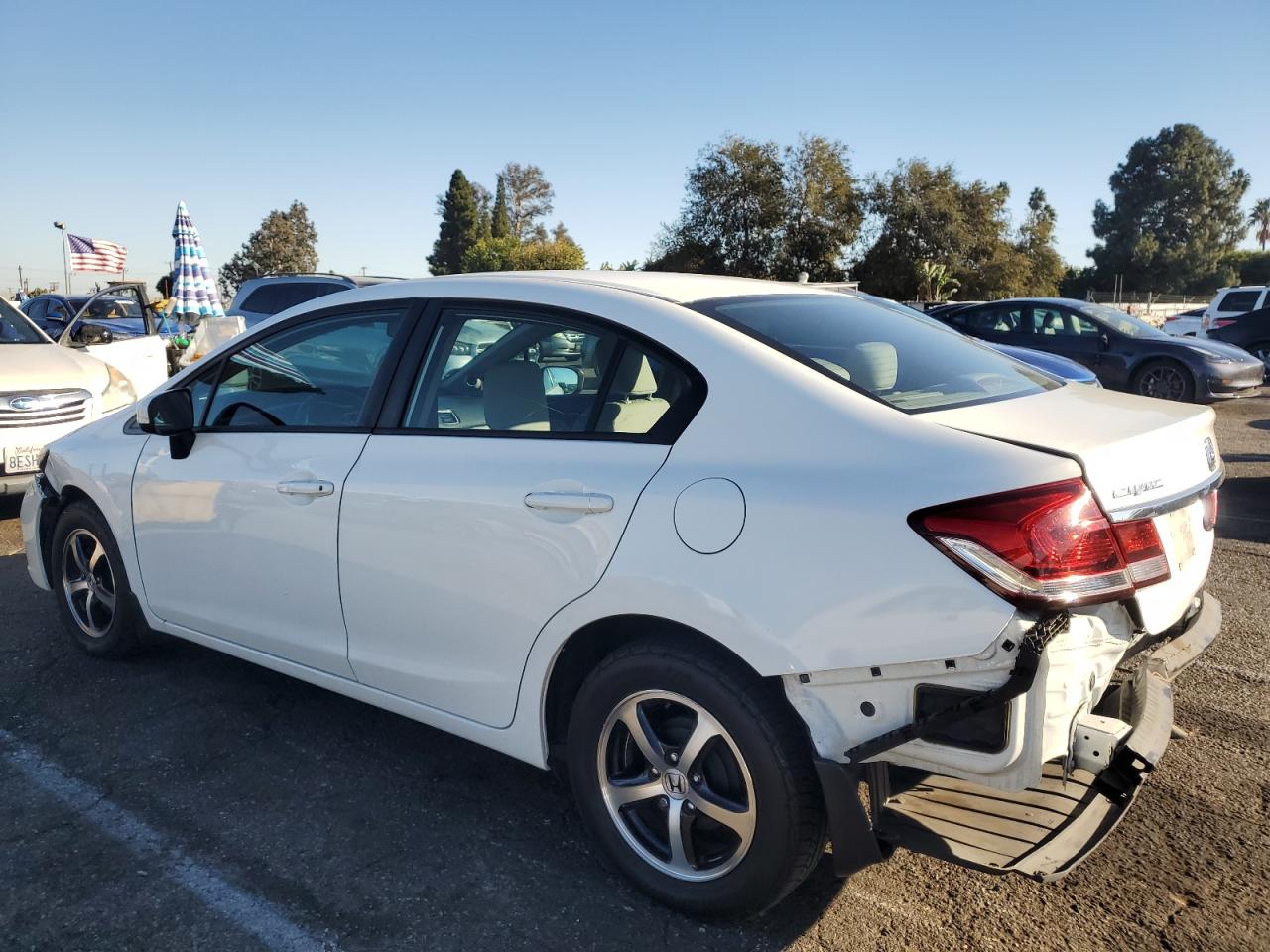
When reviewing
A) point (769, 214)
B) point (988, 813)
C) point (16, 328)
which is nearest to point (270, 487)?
point (988, 813)

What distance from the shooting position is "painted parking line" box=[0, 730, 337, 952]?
2457 mm

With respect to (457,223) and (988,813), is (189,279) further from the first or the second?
(457,223)

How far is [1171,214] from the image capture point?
83250 mm

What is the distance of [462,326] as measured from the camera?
3.02 metres

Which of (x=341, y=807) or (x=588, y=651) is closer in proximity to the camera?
(x=588, y=651)

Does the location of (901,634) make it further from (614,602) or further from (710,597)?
(614,602)

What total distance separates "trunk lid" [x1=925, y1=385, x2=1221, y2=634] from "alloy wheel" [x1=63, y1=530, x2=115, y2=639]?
353 centimetres

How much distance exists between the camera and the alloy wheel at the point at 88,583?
163 inches

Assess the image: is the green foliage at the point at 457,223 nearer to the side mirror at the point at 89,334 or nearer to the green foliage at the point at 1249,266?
the green foliage at the point at 1249,266

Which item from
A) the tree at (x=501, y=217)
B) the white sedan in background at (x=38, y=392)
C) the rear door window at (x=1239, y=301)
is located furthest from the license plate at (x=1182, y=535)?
the tree at (x=501, y=217)

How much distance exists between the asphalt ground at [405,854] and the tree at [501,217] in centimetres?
9025

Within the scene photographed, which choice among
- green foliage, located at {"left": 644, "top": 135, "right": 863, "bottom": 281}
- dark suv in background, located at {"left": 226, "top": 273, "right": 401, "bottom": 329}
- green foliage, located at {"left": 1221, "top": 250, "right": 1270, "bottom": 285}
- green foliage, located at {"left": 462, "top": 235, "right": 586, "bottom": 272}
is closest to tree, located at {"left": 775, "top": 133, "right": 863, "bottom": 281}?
green foliage, located at {"left": 644, "top": 135, "right": 863, "bottom": 281}

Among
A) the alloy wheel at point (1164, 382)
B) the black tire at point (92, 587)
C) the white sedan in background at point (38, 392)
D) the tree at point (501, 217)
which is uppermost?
the tree at point (501, 217)

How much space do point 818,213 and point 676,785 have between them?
5610 centimetres
